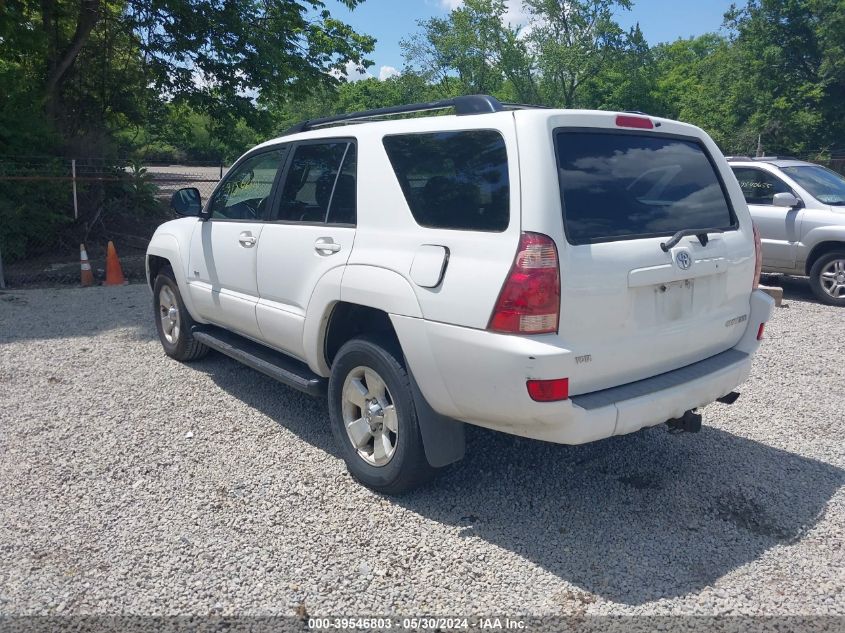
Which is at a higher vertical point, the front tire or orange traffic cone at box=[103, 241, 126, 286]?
the front tire

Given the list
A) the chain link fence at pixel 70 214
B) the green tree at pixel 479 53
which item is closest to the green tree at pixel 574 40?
the green tree at pixel 479 53

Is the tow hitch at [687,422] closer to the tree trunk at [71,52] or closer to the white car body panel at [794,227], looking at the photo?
the white car body panel at [794,227]

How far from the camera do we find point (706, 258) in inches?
145

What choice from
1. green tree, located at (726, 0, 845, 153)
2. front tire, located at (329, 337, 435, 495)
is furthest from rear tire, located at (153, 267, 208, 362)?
green tree, located at (726, 0, 845, 153)

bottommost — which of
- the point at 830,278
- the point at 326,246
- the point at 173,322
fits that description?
the point at 173,322

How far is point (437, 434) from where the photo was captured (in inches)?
143

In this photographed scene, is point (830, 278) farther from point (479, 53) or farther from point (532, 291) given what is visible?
point (479, 53)

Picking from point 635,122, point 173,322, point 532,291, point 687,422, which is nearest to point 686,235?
point 635,122

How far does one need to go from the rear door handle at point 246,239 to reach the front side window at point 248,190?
14 cm

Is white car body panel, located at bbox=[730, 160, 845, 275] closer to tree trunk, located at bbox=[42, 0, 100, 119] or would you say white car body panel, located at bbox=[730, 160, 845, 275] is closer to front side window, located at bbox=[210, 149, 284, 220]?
front side window, located at bbox=[210, 149, 284, 220]

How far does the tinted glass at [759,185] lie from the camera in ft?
31.8

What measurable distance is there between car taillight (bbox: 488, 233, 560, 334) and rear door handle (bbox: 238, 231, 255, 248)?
241 cm

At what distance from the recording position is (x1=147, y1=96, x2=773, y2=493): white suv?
3.17 meters

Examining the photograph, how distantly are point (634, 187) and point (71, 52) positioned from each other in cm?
1296
